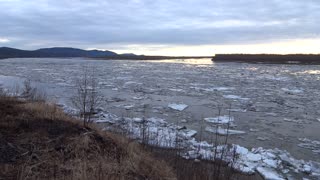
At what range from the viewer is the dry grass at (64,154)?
5.57m

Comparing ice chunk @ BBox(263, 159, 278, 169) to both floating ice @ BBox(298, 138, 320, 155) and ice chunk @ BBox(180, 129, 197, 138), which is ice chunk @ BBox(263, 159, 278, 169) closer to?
floating ice @ BBox(298, 138, 320, 155)

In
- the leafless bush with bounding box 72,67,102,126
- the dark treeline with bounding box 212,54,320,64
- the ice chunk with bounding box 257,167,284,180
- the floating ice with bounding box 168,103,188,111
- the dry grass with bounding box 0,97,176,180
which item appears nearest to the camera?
the dry grass with bounding box 0,97,176,180

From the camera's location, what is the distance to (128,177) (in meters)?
5.84

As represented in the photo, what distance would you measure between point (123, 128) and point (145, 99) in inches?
295

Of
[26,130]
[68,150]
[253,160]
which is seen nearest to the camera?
[68,150]

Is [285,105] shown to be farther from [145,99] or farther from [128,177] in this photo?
[128,177]

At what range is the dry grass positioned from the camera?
219 inches

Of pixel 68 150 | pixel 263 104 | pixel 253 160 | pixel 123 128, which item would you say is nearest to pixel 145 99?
pixel 263 104

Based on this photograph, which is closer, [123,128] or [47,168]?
[47,168]

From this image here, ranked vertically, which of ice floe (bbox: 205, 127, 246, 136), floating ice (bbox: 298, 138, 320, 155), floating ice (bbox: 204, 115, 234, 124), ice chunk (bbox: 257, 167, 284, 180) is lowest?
ice chunk (bbox: 257, 167, 284, 180)

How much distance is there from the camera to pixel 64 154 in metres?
6.50

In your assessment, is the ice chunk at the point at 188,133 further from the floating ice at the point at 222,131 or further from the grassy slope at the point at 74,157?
the grassy slope at the point at 74,157

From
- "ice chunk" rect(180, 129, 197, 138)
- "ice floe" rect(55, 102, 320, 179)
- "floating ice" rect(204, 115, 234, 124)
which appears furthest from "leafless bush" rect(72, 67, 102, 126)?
"floating ice" rect(204, 115, 234, 124)

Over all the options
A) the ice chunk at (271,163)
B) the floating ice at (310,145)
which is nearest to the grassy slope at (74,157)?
the ice chunk at (271,163)
